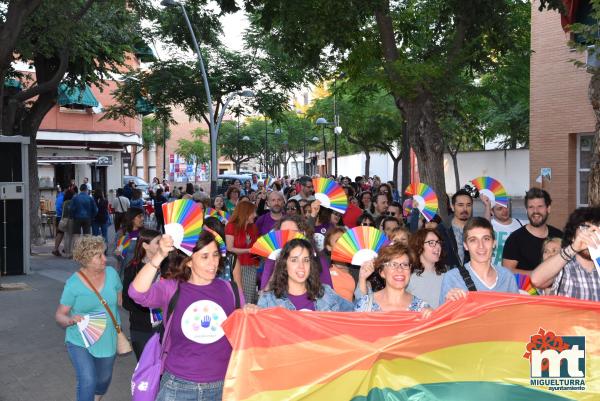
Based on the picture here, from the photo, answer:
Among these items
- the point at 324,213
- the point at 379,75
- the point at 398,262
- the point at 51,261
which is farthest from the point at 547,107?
the point at 398,262

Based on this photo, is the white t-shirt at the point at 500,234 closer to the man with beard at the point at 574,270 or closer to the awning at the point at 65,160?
the man with beard at the point at 574,270

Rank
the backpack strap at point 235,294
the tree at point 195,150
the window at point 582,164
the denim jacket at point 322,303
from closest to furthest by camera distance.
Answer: the backpack strap at point 235,294, the denim jacket at point 322,303, the window at point 582,164, the tree at point 195,150

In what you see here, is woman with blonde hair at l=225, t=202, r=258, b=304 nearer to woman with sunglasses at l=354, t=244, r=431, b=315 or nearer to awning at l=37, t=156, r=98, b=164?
woman with sunglasses at l=354, t=244, r=431, b=315

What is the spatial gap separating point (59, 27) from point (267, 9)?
5.90 meters

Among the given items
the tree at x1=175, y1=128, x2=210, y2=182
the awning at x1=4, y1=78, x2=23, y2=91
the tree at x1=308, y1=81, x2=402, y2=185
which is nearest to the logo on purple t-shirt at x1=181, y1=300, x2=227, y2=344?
the awning at x1=4, y1=78, x2=23, y2=91

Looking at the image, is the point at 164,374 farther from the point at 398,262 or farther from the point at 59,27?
the point at 59,27

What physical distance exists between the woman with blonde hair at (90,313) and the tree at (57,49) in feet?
33.8

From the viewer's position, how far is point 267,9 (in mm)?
12914

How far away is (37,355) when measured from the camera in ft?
29.0

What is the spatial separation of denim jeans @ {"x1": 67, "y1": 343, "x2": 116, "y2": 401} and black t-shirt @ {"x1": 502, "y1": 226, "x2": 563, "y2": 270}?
358 centimetres

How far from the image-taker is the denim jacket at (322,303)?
4773 mm

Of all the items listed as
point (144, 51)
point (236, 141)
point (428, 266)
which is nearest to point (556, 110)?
point (428, 266)

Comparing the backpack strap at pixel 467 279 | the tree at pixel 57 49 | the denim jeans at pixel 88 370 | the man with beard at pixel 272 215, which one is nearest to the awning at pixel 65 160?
the tree at pixel 57 49

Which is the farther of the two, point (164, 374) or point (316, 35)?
point (316, 35)
